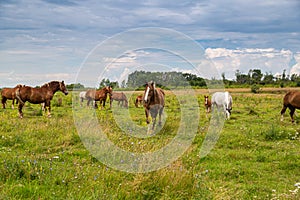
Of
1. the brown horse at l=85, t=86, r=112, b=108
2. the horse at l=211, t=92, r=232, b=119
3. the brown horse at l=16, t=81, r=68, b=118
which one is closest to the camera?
the brown horse at l=16, t=81, r=68, b=118

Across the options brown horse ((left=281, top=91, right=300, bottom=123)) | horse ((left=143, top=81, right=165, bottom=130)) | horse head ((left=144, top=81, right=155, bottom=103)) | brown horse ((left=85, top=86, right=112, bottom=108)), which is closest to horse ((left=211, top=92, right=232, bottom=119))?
brown horse ((left=281, top=91, right=300, bottom=123))

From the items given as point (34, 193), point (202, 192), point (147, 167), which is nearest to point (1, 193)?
point (34, 193)

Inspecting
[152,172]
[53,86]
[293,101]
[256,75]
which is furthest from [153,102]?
[256,75]

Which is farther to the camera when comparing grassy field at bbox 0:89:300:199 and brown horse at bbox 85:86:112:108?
brown horse at bbox 85:86:112:108

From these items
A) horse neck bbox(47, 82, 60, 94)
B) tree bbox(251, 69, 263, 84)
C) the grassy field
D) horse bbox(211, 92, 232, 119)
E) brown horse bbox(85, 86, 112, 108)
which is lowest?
the grassy field

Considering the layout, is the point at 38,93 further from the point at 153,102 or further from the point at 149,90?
the point at 149,90

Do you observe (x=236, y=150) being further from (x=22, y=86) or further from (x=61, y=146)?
(x=22, y=86)

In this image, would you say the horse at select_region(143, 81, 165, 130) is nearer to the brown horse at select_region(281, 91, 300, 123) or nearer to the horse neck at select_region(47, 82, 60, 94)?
the brown horse at select_region(281, 91, 300, 123)

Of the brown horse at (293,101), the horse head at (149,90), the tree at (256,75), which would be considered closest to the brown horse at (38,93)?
the horse head at (149,90)

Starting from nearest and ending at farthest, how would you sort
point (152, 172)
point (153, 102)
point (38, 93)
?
1. point (152, 172)
2. point (153, 102)
3. point (38, 93)

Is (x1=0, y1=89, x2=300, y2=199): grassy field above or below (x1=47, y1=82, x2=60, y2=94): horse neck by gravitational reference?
below

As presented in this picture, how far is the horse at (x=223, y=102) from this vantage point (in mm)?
16547

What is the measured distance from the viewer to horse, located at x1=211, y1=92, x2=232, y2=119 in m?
16.5

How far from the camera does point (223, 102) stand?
18000 mm
